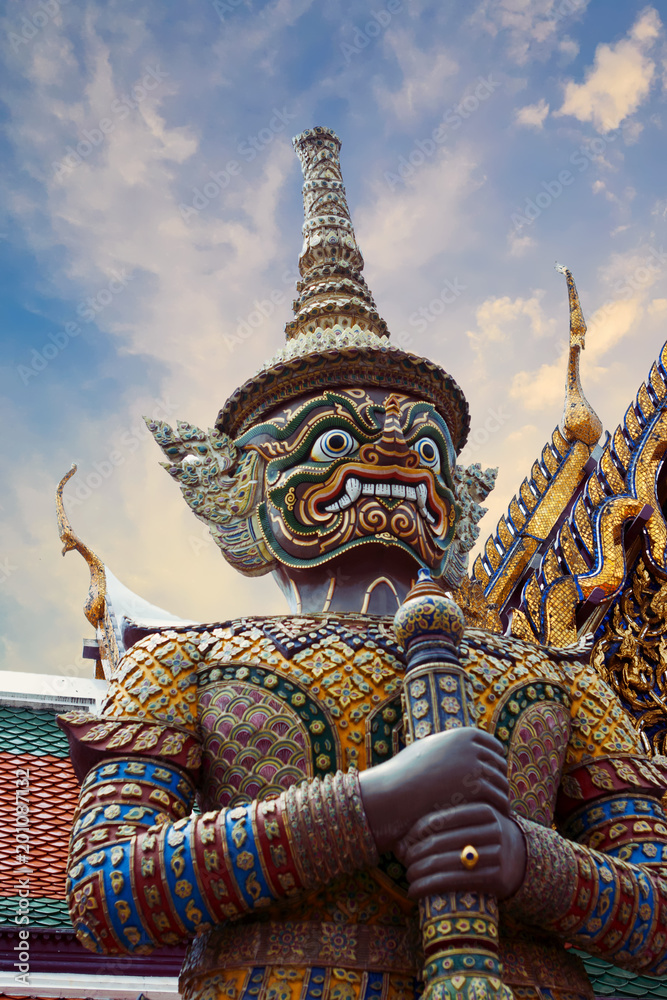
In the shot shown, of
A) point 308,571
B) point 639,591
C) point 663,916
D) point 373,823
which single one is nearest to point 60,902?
point 308,571

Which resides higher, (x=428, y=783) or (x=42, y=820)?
(x=42, y=820)

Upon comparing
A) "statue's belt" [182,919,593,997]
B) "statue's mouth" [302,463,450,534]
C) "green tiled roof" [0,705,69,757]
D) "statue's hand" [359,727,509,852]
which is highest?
"statue's mouth" [302,463,450,534]

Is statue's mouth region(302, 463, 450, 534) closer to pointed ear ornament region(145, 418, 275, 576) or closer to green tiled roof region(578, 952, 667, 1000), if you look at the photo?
pointed ear ornament region(145, 418, 275, 576)

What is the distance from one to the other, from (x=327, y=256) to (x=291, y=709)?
2.67 metres

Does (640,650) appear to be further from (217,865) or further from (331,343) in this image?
(217,865)

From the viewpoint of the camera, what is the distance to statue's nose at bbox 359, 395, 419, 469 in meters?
3.67

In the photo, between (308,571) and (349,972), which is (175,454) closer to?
(308,571)

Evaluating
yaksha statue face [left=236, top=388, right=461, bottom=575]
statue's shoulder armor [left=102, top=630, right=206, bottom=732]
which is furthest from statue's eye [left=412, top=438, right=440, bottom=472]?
statue's shoulder armor [left=102, top=630, right=206, bottom=732]

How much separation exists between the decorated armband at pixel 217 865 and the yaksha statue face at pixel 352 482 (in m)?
1.15

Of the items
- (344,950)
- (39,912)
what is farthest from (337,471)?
(39,912)

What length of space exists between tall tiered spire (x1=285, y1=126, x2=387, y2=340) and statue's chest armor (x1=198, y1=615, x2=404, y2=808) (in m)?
1.81

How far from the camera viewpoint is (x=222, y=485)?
3.93 metres

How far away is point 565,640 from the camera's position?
222 inches

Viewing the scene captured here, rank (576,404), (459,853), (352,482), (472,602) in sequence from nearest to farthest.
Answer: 1. (459,853)
2. (352,482)
3. (472,602)
4. (576,404)
